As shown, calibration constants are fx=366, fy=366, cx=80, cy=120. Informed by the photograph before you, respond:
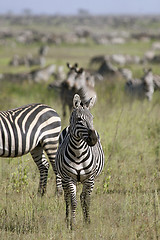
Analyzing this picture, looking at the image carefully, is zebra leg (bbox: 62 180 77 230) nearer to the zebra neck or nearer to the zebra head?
the zebra neck

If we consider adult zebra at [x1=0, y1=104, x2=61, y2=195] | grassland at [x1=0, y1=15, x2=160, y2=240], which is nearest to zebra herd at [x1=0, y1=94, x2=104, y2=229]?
adult zebra at [x1=0, y1=104, x2=61, y2=195]

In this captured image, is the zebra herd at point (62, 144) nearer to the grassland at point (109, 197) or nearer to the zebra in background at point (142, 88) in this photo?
the grassland at point (109, 197)

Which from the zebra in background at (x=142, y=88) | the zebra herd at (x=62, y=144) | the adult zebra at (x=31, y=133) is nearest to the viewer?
the zebra herd at (x=62, y=144)

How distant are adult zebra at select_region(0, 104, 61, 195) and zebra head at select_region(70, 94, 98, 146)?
149 cm

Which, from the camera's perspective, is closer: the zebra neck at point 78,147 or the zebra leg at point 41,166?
the zebra neck at point 78,147

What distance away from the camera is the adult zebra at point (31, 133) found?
5.54 metres

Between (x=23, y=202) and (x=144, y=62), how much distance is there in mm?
26034

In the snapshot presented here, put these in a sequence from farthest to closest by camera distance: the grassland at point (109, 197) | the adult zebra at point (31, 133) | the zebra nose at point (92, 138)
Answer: the adult zebra at point (31, 133) → the grassland at point (109, 197) → the zebra nose at point (92, 138)

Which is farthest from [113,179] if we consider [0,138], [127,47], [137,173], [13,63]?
[127,47]

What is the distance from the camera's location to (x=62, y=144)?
4887mm

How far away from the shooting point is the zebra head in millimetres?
3980

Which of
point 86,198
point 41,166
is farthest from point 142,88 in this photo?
point 86,198

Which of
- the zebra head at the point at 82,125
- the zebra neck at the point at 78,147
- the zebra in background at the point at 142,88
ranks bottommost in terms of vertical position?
the zebra neck at the point at 78,147

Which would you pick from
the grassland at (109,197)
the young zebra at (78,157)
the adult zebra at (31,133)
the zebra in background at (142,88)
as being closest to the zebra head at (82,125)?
the young zebra at (78,157)
